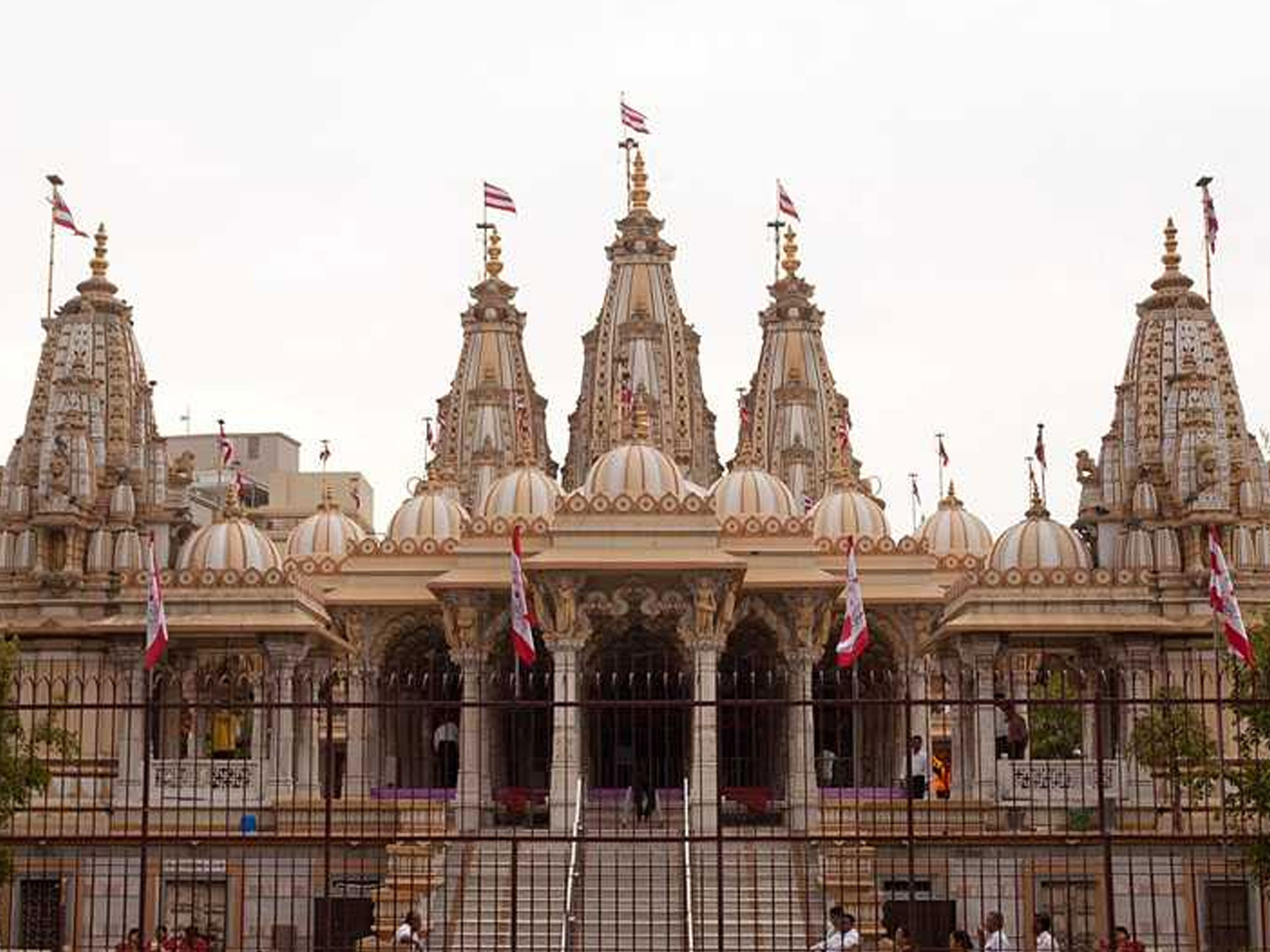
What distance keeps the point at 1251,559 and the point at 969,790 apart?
21.6ft

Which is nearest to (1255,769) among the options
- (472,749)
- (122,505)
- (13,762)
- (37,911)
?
(13,762)

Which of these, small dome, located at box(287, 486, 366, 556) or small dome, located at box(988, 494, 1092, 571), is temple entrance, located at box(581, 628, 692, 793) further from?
small dome, located at box(287, 486, 366, 556)

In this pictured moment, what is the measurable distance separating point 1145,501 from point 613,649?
9.75 meters

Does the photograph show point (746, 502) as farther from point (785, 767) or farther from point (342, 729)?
point (342, 729)

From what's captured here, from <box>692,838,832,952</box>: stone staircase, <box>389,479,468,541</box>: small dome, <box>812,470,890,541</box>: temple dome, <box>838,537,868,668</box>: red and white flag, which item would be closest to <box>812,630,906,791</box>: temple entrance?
<box>812,470,890,541</box>: temple dome

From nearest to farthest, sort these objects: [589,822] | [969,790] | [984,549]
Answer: [589,822], [969,790], [984,549]

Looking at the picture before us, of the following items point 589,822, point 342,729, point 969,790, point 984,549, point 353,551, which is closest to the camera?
point 589,822

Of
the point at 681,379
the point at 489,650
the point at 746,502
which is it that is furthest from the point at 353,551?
the point at 681,379

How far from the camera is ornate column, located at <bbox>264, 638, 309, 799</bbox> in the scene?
3403 centimetres

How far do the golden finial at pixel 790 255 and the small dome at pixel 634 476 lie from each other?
22860 millimetres

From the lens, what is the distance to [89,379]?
4072 centimetres

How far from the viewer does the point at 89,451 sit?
3984cm

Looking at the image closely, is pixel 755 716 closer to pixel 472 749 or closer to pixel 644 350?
pixel 472 749

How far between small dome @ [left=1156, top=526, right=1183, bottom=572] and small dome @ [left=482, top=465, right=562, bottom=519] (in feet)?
34.3
